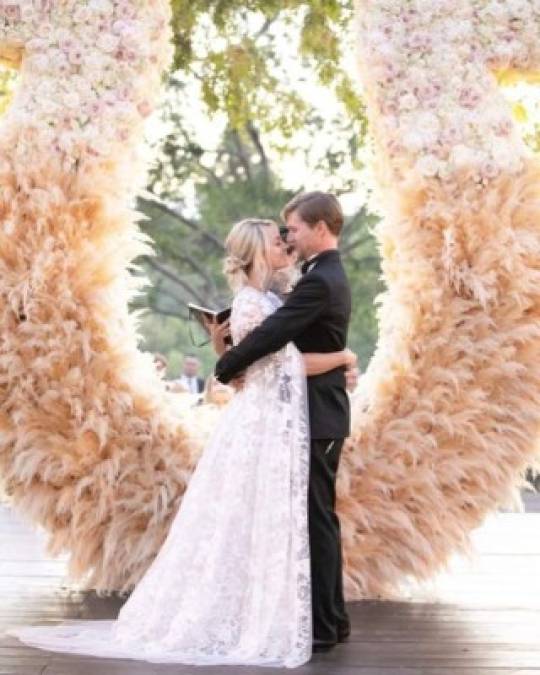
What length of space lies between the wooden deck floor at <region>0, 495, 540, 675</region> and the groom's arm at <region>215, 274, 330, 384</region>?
1013 millimetres

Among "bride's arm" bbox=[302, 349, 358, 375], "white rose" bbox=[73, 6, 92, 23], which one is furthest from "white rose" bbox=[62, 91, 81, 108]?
"bride's arm" bbox=[302, 349, 358, 375]

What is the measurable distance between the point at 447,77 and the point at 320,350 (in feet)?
4.82

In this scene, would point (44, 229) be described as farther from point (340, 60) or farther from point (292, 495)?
point (340, 60)

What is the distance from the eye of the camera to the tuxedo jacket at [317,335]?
465cm

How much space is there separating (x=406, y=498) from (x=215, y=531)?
1.15 metres

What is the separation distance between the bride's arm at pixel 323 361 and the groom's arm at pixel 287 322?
0.42 ft

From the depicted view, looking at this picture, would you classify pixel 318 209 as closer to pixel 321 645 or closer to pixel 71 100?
pixel 71 100

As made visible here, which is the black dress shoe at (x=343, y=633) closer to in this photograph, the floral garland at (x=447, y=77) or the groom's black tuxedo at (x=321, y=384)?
the groom's black tuxedo at (x=321, y=384)

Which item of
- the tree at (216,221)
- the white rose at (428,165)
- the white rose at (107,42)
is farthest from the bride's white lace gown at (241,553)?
the tree at (216,221)

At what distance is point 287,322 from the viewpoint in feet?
15.2

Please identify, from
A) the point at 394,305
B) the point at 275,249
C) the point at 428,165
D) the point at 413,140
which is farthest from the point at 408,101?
the point at 275,249

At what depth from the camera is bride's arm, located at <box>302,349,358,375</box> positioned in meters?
4.75

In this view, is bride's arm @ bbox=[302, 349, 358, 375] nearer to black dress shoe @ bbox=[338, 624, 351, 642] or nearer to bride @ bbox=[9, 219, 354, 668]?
bride @ bbox=[9, 219, 354, 668]

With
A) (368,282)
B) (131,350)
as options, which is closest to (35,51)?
(131,350)
